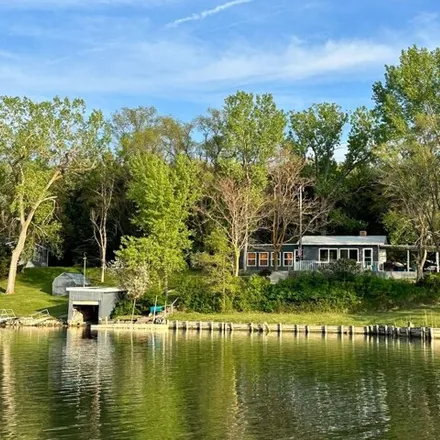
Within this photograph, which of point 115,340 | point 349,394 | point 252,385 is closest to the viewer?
point 349,394

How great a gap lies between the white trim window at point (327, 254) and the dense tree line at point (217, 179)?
3.73 m

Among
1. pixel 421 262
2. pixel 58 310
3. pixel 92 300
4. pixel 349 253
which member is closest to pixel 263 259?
pixel 349 253

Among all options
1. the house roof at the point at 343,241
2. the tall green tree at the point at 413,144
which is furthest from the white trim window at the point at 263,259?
the tall green tree at the point at 413,144

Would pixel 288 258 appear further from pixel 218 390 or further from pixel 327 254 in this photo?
pixel 218 390

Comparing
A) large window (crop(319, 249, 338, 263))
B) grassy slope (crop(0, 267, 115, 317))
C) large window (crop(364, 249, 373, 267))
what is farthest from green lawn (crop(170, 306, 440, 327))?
large window (crop(319, 249, 338, 263))

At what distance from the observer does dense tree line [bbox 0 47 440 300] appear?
2259 inches

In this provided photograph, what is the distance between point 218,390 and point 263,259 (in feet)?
164

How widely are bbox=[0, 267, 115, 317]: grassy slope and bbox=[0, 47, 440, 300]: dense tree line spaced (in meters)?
2.54

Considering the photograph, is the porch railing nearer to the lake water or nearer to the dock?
the dock

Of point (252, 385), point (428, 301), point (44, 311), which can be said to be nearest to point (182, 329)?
point (44, 311)

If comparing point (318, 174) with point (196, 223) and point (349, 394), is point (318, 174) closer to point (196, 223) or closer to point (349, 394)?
point (196, 223)

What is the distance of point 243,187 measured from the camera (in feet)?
219

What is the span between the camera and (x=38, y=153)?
6588 cm

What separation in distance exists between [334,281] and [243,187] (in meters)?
15.5
